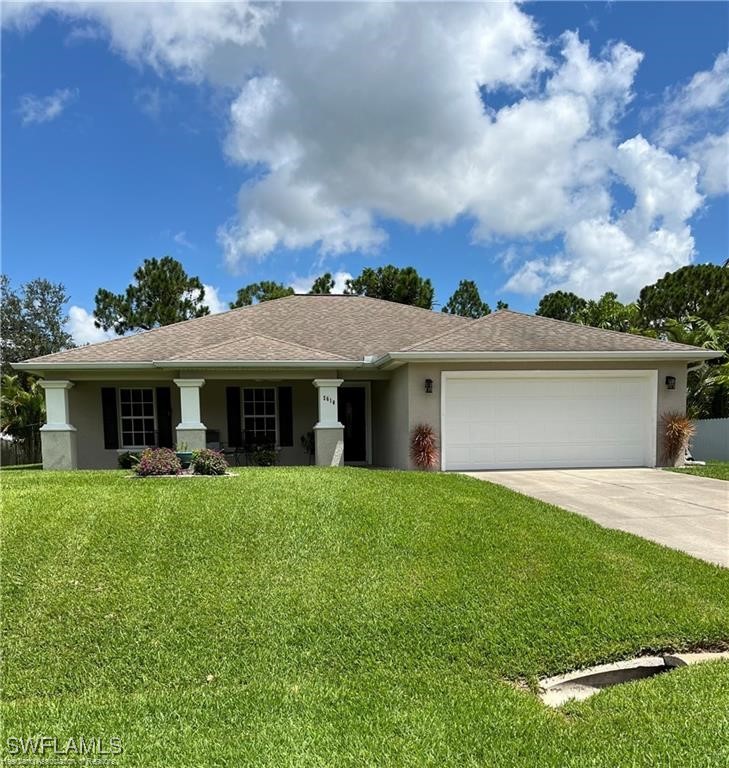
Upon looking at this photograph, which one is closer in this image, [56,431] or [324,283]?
[56,431]

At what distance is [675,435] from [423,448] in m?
5.99

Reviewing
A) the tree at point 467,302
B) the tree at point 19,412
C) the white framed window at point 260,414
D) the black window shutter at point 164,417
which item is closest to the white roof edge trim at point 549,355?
the white framed window at point 260,414

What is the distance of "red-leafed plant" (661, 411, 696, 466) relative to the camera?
40.2ft

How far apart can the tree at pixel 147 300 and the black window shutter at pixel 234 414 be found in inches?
561

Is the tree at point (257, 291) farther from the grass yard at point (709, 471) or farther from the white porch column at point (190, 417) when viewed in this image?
the grass yard at point (709, 471)

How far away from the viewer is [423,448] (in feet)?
38.8

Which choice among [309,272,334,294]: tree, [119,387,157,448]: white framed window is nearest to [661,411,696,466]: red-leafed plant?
[119,387,157,448]: white framed window

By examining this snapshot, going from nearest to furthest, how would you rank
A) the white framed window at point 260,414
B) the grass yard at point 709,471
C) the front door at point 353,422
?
the grass yard at point 709,471
the white framed window at point 260,414
the front door at point 353,422

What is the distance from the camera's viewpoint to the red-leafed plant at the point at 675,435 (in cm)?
1225

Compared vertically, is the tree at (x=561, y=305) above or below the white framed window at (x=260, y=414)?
above

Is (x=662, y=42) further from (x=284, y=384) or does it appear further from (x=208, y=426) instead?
(x=208, y=426)

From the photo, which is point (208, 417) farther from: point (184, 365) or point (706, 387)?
point (706, 387)

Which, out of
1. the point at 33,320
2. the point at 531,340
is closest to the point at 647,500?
the point at 531,340

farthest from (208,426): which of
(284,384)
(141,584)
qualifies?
(141,584)
